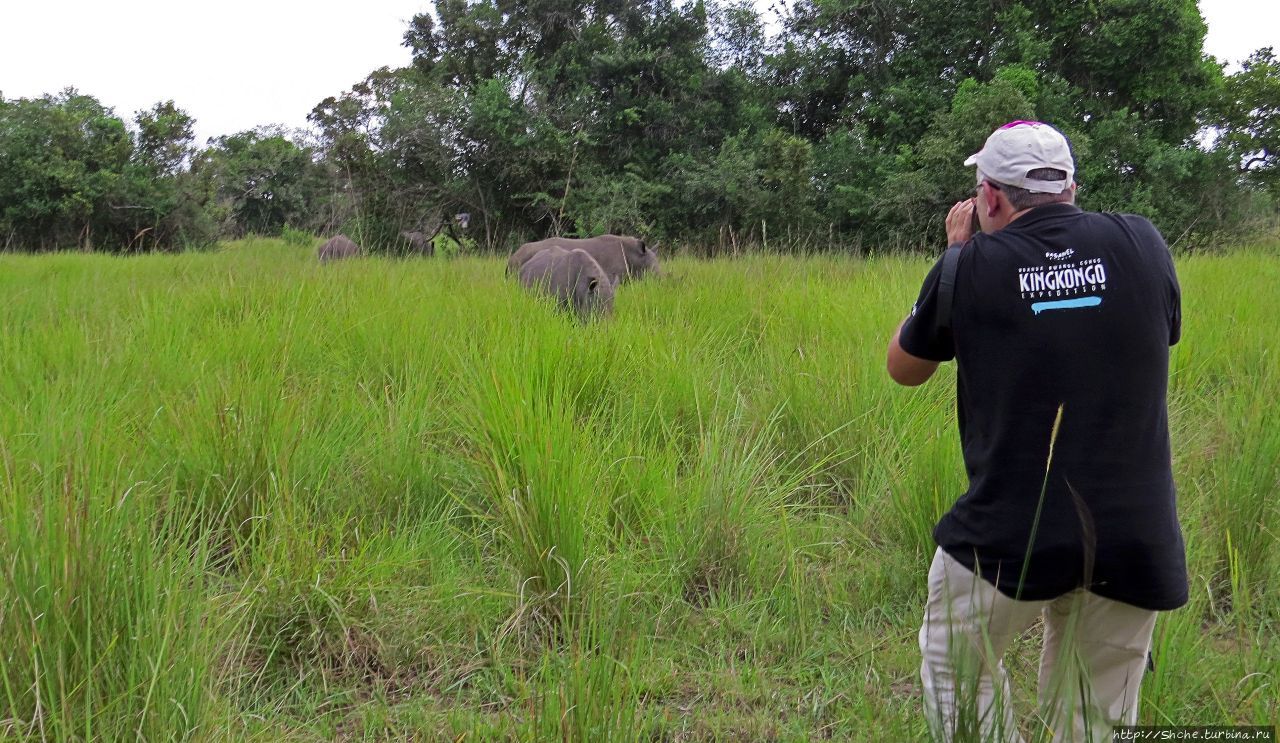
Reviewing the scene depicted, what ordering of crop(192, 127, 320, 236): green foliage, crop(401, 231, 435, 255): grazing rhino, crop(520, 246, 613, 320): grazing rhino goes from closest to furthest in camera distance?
crop(520, 246, 613, 320): grazing rhino < crop(401, 231, 435, 255): grazing rhino < crop(192, 127, 320, 236): green foliage

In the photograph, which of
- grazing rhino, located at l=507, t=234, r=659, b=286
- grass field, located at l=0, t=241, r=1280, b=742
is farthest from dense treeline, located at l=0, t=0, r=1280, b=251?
grass field, located at l=0, t=241, r=1280, b=742

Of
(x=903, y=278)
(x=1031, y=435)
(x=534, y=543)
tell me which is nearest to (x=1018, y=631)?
(x=1031, y=435)

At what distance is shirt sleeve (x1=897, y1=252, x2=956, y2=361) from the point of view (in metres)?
2.11

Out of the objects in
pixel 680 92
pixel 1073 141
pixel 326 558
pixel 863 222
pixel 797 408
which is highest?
pixel 680 92

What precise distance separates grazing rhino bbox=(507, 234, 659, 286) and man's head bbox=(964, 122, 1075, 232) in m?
7.95

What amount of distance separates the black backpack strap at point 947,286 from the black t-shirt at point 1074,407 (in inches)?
1.2

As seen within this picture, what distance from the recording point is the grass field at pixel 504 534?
79.8 inches

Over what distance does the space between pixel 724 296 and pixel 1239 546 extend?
14.4 ft

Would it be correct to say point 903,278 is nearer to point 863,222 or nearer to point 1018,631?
point 1018,631

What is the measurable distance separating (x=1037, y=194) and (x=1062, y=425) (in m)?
0.56

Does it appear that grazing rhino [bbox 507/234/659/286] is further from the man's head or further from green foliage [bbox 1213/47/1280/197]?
green foliage [bbox 1213/47/1280/197]

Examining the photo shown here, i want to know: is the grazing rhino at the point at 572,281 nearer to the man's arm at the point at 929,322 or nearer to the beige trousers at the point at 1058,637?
the man's arm at the point at 929,322

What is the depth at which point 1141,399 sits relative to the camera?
1.93m

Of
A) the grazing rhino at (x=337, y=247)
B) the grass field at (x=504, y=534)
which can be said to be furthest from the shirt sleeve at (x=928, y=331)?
the grazing rhino at (x=337, y=247)
